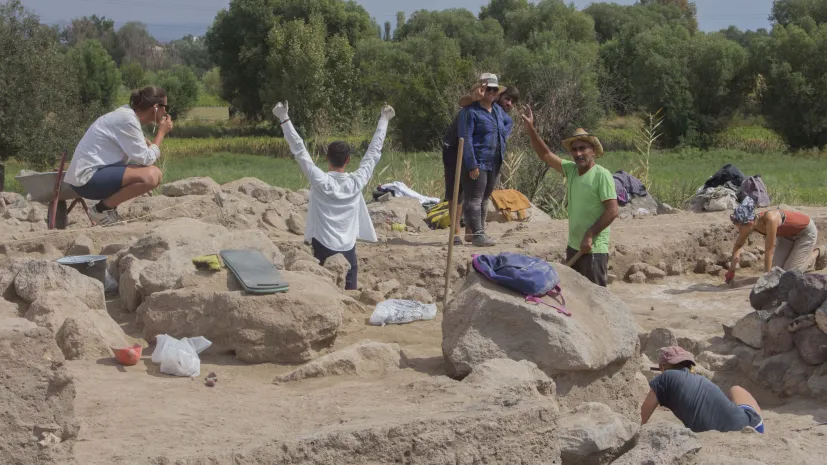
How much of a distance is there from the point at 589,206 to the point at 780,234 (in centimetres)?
335

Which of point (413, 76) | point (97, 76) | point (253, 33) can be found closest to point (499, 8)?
point (253, 33)

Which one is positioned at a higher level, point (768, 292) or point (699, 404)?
point (768, 292)

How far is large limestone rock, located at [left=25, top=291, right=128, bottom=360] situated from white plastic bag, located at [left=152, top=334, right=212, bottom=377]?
0.33 m

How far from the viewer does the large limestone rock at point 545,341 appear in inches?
232

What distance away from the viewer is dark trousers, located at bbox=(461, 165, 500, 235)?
9375 millimetres

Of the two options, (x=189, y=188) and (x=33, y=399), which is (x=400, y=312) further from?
(x=189, y=188)

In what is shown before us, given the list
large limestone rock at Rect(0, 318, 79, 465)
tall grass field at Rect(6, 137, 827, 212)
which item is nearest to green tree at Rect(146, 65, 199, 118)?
Answer: tall grass field at Rect(6, 137, 827, 212)

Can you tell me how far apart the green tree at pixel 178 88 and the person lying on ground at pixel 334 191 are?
37.9 meters

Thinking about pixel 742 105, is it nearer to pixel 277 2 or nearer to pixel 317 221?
pixel 277 2

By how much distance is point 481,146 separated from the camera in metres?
9.25

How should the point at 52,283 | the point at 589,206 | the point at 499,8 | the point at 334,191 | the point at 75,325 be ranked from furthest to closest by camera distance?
the point at 499,8
the point at 334,191
the point at 589,206
the point at 52,283
the point at 75,325

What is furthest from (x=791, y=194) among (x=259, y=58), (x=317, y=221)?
(x=259, y=58)

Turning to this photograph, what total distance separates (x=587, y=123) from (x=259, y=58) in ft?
54.5

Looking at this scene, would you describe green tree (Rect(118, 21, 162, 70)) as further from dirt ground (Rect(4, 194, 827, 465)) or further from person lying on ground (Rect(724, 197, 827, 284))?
dirt ground (Rect(4, 194, 827, 465))
